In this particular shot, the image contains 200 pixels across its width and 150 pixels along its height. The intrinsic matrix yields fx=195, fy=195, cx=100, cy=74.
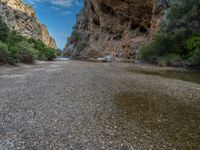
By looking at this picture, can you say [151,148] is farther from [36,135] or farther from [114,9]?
[114,9]

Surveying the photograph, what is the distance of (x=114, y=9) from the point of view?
57562 millimetres

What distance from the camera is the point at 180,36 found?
26.3 m

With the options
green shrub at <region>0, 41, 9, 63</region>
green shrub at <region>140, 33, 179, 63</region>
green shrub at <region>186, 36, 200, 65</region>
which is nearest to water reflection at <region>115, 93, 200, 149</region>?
green shrub at <region>186, 36, 200, 65</region>

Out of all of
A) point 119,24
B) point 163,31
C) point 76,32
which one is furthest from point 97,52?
point 163,31

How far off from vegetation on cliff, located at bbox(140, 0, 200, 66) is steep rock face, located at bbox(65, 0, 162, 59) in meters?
15.6

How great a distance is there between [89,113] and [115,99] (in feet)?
6.39

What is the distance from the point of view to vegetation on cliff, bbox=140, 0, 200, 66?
22.9m

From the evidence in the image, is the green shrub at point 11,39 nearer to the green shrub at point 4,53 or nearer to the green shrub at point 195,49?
the green shrub at point 4,53

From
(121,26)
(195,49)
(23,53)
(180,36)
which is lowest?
(23,53)

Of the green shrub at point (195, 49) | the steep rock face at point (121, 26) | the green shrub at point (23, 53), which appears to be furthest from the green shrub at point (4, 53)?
the steep rock face at point (121, 26)

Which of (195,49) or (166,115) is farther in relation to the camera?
(195,49)

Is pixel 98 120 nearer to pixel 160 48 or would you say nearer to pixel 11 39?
pixel 160 48

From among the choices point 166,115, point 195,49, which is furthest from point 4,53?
point 195,49

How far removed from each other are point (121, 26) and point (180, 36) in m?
34.2
